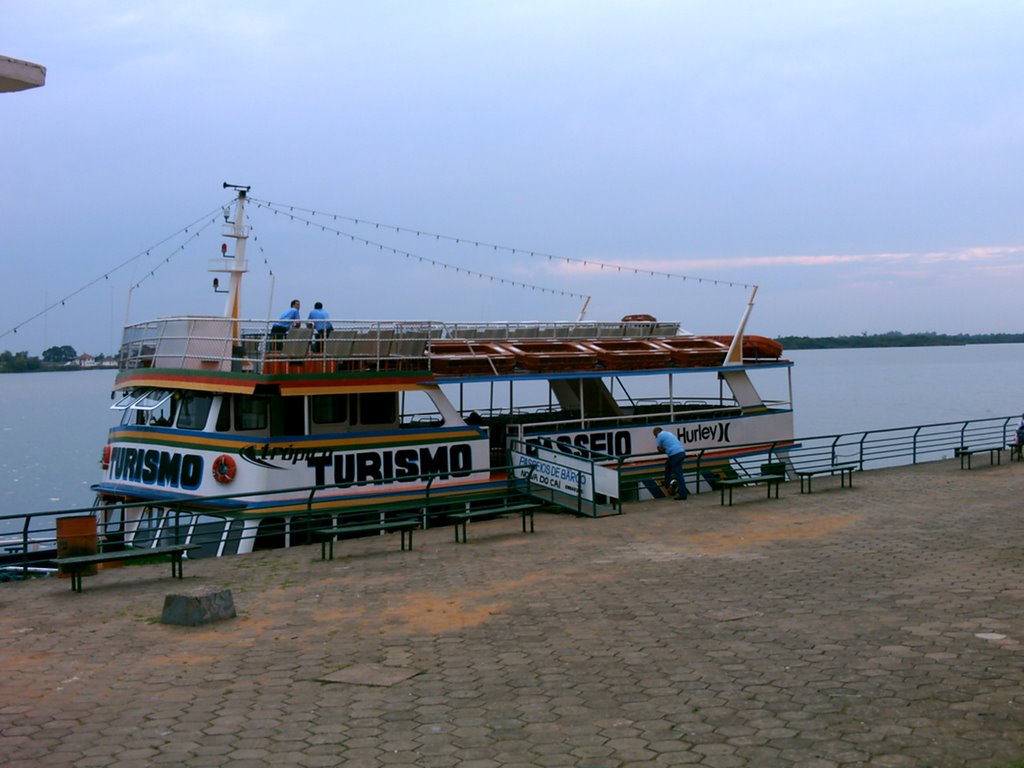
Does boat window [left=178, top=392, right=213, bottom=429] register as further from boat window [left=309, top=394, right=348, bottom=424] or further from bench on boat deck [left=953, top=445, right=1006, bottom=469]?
bench on boat deck [left=953, top=445, right=1006, bottom=469]

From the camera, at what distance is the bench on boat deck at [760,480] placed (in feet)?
65.9

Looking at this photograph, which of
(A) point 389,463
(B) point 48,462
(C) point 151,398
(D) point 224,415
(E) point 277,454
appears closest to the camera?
(E) point 277,454

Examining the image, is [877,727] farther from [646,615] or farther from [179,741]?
[179,741]

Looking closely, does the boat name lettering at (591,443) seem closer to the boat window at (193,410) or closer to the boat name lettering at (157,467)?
the boat window at (193,410)

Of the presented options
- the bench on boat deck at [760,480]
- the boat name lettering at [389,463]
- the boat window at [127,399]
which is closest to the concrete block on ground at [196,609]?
the boat name lettering at [389,463]

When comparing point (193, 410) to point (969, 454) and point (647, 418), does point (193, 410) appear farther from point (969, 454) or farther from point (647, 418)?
point (969, 454)

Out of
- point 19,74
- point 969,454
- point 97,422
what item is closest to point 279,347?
point 19,74

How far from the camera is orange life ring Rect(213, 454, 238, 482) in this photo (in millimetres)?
17781

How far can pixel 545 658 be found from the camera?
31.8 ft

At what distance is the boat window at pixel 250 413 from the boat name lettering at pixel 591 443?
16.4 feet

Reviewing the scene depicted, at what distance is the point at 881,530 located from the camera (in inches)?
658

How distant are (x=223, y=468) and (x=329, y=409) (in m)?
2.24

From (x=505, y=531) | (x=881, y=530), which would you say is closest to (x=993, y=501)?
(x=881, y=530)

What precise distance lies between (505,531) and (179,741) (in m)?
10.4
